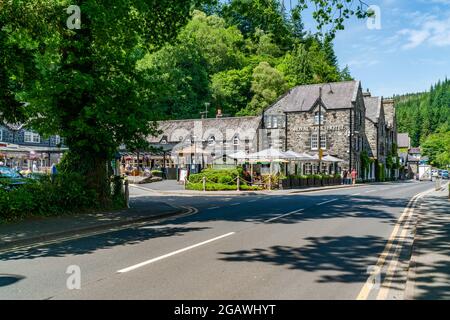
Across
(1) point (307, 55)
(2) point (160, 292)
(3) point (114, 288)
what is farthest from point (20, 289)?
(1) point (307, 55)

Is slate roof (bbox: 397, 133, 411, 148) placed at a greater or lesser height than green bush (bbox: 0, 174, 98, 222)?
greater

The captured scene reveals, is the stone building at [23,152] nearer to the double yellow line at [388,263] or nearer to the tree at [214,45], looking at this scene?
the tree at [214,45]

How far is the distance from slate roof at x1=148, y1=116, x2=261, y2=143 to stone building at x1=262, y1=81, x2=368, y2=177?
227 centimetres

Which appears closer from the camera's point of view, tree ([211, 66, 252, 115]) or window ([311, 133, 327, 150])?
window ([311, 133, 327, 150])

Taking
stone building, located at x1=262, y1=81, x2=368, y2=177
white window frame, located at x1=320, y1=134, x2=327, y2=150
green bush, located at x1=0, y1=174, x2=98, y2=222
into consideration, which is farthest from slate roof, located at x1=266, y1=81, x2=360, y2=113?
green bush, located at x1=0, y1=174, x2=98, y2=222

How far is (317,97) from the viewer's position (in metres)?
56.2

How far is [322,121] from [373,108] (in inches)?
545

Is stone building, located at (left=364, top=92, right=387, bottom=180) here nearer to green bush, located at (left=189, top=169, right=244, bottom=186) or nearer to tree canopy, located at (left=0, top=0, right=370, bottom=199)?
green bush, located at (left=189, top=169, right=244, bottom=186)

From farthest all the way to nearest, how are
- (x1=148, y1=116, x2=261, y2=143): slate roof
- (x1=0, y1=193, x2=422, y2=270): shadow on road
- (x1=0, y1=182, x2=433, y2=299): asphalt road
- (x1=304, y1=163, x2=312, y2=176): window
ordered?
(x1=148, y1=116, x2=261, y2=143): slate roof < (x1=304, y1=163, x2=312, y2=176): window < (x1=0, y1=193, x2=422, y2=270): shadow on road < (x1=0, y1=182, x2=433, y2=299): asphalt road

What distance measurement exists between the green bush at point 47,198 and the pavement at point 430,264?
36.5ft

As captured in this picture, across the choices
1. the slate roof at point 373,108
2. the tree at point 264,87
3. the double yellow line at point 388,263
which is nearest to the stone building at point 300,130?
the slate roof at point 373,108

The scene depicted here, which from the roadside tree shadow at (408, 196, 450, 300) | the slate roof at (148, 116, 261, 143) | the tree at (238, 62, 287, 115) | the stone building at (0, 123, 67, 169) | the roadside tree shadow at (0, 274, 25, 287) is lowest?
the roadside tree shadow at (408, 196, 450, 300)

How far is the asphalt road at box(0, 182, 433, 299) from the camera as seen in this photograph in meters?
6.07
